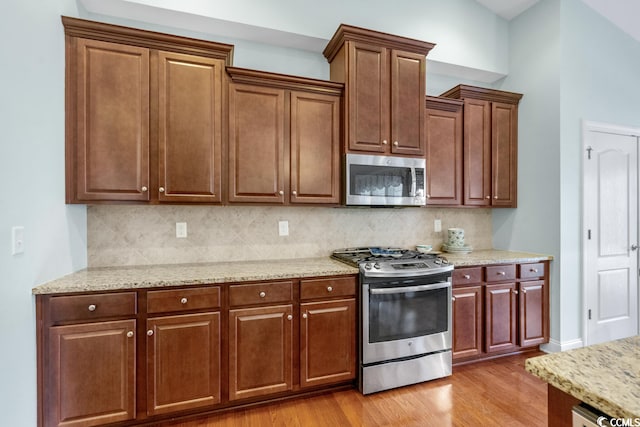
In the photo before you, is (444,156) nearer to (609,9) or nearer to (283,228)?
(283,228)

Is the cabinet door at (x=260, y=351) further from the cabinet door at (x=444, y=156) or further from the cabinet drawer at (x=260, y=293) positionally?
the cabinet door at (x=444, y=156)

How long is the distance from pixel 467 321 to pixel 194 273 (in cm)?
226

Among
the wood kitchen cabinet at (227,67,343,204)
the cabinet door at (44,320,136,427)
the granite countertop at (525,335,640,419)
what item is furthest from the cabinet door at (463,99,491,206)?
the cabinet door at (44,320,136,427)

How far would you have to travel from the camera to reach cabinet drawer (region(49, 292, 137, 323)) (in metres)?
1.73

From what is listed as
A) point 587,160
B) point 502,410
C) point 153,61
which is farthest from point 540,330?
point 153,61

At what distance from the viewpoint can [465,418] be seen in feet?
6.59

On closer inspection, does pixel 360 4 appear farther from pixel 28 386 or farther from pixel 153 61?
pixel 28 386

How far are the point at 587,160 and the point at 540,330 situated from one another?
170 centimetres

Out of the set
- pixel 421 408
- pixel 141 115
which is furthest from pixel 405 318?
pixel 141 115

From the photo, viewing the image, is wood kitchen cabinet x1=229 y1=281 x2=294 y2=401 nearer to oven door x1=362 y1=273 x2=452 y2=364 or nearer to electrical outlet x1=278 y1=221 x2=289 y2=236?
oven door x1=362 y1=273 x2=452 y2=364

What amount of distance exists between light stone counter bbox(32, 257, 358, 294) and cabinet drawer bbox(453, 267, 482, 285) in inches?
37.4

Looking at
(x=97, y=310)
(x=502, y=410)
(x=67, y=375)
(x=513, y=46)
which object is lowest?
(x=502, y=410)

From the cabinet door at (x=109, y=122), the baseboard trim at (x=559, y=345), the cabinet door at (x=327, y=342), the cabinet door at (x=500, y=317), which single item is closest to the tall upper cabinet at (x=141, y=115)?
the cabinet door at (x=109, y=122)

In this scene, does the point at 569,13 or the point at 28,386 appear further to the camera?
the point at 569,13
